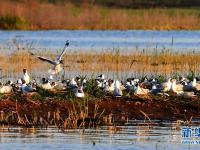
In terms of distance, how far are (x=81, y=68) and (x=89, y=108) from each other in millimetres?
8194

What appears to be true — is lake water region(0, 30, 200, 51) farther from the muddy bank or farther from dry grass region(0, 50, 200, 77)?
the muddy bank

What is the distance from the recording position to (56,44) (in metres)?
36.7

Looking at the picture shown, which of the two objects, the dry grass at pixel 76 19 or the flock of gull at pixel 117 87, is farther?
the dry grass at pixel 76 19

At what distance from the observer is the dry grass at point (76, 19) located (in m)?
46.1

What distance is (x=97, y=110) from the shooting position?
1725 centimetres

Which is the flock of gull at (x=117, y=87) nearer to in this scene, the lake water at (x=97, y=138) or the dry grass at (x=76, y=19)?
the lake water at (x=97, y=138)

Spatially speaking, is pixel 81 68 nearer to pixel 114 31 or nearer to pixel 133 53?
pixel 133 53

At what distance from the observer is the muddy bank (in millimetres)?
16547

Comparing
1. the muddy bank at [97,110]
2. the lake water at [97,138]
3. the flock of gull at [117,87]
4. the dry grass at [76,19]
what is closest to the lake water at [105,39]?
the dry grass at [76,19]

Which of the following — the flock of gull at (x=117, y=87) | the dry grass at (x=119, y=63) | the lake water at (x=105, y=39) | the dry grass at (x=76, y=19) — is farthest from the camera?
the dry grass at (x=76, y=19)

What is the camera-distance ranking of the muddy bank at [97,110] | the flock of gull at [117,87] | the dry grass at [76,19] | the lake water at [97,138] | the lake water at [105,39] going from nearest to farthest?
the lake water at [97,138]
the muddy bank at [97,110]
the flock of gull at [117,87]
the lake water at [105,39]
the dry grass at [76,19]

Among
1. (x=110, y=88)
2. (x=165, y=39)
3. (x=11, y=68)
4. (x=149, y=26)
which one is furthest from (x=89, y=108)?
(x=149, y=26)

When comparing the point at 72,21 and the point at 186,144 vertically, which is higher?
the point at 72,21

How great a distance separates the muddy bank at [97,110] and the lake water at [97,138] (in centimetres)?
50
